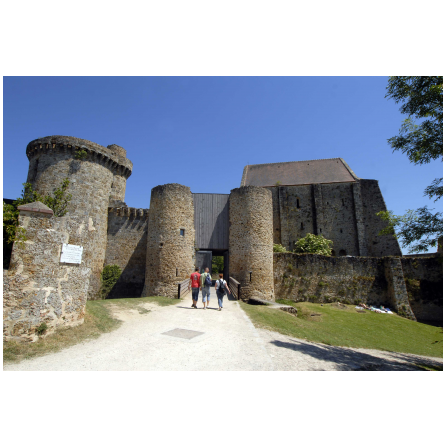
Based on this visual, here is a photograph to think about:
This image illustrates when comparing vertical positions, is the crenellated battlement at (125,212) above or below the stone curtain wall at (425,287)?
above

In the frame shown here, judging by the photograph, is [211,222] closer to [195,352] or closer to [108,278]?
[108,278]

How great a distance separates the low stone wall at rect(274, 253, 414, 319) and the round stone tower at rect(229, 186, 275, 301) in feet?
6.75

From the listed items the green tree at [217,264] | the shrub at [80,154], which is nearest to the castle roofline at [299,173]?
the shrub at [80,154]

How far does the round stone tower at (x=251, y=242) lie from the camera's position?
1531cm

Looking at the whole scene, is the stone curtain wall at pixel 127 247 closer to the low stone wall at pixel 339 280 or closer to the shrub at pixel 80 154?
the shrub at pixel 80 154

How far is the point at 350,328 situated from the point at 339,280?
6623 mm

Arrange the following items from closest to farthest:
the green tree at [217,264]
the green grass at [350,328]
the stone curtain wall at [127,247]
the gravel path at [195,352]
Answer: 1. the gravel path at [195,352]
2. the green grass at [350,328]
3. the stone curtain wall at [127,247]
4. the green tree at [217,264]

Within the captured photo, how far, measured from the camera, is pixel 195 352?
4.98 metres

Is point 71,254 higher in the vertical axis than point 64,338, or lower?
higher

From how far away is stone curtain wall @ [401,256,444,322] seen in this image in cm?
1722

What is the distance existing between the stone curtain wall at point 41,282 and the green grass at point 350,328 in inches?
210

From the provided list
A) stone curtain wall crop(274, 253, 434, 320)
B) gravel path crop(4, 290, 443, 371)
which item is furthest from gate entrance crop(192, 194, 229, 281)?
gravel path crop(4, 290, 443, 371)

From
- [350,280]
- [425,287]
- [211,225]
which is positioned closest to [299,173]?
[350,280]
